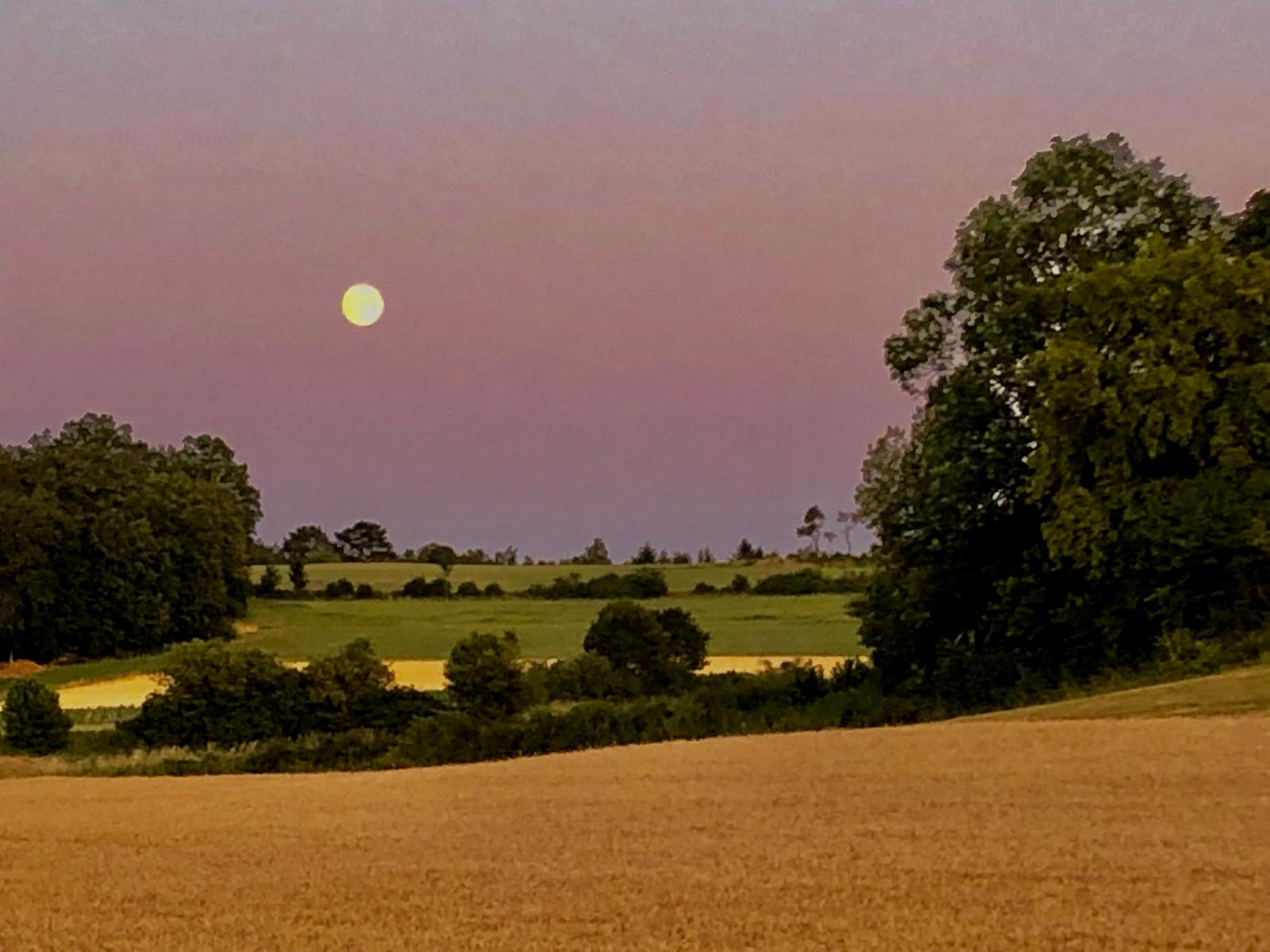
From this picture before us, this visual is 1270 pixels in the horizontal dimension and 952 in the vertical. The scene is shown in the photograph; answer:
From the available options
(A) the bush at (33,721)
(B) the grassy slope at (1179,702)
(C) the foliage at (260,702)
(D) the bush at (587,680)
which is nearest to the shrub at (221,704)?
(C) the foliage at (260,702)

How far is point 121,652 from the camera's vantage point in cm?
6975

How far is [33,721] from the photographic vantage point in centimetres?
4100

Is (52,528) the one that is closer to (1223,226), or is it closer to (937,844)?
(1223,226)

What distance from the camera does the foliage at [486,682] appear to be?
Result: 42.8 m

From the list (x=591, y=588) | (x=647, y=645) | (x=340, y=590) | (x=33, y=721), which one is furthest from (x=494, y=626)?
(x=33, y=721)

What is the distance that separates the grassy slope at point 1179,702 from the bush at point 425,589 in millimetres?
70095

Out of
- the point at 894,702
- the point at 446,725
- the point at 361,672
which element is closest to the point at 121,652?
the point at 361,672

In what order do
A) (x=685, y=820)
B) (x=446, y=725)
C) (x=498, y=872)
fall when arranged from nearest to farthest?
(x=498, y=872) → (x=685, y=820) → (x=446, y=725)

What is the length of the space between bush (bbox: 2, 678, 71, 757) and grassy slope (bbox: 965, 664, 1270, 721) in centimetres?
2984

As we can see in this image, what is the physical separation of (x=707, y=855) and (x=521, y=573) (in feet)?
305

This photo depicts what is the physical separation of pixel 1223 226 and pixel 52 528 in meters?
53.6

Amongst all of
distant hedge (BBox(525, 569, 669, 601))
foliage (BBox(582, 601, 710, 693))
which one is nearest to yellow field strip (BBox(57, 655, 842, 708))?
foliage (BBox(582, 601, 710, 693))

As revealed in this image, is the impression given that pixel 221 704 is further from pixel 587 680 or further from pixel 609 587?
pixel 609 587

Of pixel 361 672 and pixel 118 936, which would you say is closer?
pixel 118 936
